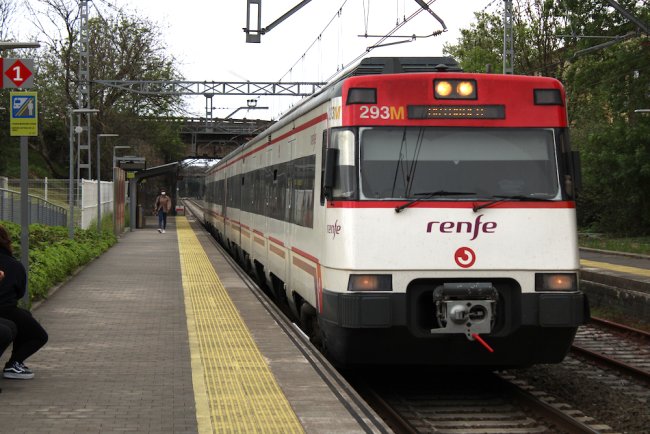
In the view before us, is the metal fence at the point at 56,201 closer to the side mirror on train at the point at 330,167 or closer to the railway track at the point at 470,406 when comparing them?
the railway track at the point at 470,406

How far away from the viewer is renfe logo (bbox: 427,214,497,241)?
8391 millimetres

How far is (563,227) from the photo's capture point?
852 centimetres

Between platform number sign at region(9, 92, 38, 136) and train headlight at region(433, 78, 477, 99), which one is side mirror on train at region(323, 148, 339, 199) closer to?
train headlight at region(433, 78, 477, 99)

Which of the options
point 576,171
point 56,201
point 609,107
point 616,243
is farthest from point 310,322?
point 609,107

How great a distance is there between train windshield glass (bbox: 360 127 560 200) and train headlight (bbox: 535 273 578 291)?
71 centimetres

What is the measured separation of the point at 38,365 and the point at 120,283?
8.50m

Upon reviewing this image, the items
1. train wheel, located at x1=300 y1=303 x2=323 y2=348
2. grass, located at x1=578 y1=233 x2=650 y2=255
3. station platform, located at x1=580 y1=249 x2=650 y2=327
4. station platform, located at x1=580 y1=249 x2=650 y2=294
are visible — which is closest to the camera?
train wheel, located at x1=300 y1=303 x2=323 y2=348

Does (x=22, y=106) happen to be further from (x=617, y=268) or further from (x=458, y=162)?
(x=617, y=268)

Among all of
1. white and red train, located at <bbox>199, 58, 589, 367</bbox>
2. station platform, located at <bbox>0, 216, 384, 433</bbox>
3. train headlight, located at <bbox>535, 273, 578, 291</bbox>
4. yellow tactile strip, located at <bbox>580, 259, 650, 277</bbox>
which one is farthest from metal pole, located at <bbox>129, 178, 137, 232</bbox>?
train headlight, located at <bbox>535, 273, 578, 291</bbox>

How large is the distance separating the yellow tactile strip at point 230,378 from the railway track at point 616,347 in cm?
418

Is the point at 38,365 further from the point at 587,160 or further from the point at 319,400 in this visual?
the point at 587,160

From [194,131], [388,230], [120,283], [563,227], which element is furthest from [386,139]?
[194,131]

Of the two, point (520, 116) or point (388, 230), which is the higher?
point (520, 116)

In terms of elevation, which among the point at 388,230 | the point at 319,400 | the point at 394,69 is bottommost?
the point at 319,400
